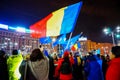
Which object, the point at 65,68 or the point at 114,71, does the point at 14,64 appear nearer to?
the point at 65,68

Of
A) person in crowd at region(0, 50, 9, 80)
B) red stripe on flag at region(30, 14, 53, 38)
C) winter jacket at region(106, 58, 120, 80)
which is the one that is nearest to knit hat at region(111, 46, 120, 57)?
winter jacket at region(106, 58, 120, 80)

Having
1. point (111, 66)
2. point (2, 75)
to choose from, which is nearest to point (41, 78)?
point (111, 66)

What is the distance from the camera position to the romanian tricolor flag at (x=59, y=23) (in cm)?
758

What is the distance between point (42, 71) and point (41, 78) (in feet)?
0.54

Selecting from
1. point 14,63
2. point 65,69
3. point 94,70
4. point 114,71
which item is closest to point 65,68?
point 65,69

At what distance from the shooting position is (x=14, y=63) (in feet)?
23.9

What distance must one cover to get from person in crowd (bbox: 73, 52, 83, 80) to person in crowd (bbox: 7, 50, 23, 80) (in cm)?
442

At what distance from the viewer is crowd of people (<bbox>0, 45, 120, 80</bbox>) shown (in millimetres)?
3971

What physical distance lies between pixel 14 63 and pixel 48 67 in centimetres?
269

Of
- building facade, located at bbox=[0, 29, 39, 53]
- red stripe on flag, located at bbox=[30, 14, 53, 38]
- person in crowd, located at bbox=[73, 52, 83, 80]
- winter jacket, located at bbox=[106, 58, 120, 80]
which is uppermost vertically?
building facade, located at bbox=[0, 29, 39, 53]

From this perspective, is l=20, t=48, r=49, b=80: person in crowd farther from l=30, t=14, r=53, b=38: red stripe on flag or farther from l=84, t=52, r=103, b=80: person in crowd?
l=84, t=52, r=103, b=80: person in crowd

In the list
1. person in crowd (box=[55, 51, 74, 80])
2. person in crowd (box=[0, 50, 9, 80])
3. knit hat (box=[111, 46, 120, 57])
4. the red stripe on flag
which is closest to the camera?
knit hat (box=[111, 46, 120, 57])

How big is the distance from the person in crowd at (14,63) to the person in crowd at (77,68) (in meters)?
4.42

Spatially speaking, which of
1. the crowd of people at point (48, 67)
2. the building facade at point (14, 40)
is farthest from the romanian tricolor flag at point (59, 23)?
the building facade at point (14, 40)
